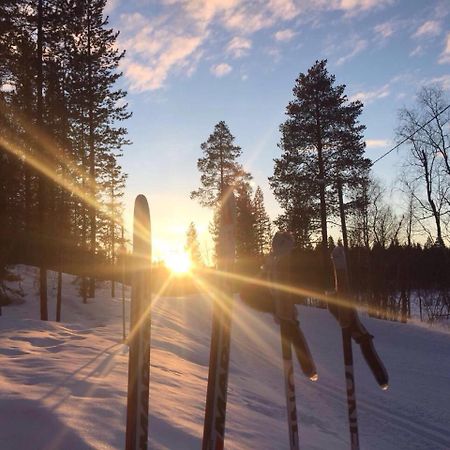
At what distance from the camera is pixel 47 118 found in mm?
15625

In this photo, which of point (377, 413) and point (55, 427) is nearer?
point (55, 427)

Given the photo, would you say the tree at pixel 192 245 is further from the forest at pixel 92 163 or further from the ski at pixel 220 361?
the ski at pixel 220 361

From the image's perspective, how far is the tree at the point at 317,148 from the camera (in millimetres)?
21234

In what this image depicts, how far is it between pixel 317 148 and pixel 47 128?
12.5 meters

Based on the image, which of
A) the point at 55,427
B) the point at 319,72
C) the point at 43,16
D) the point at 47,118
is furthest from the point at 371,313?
the point at 55,427

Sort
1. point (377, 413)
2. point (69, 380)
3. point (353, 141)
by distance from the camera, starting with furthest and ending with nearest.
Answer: point (353, 141), point (377, 413), point (69, 380)

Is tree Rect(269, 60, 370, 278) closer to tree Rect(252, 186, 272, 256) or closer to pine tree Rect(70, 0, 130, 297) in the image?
pine tree Rect(70, 0, 130, 297)

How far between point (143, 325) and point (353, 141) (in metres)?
20.5

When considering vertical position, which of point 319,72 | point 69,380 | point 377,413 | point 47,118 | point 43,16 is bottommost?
point 377,413

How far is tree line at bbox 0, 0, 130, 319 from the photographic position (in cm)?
1427

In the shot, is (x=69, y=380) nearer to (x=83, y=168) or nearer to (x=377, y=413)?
(x=377, y=413)

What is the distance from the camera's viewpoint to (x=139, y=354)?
2.46 m

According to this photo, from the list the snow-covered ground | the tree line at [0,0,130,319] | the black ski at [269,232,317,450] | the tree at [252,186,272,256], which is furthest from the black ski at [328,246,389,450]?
the tree at [252,186,272,256]

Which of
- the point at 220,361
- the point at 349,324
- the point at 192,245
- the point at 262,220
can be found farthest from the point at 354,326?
the point at 192,245
